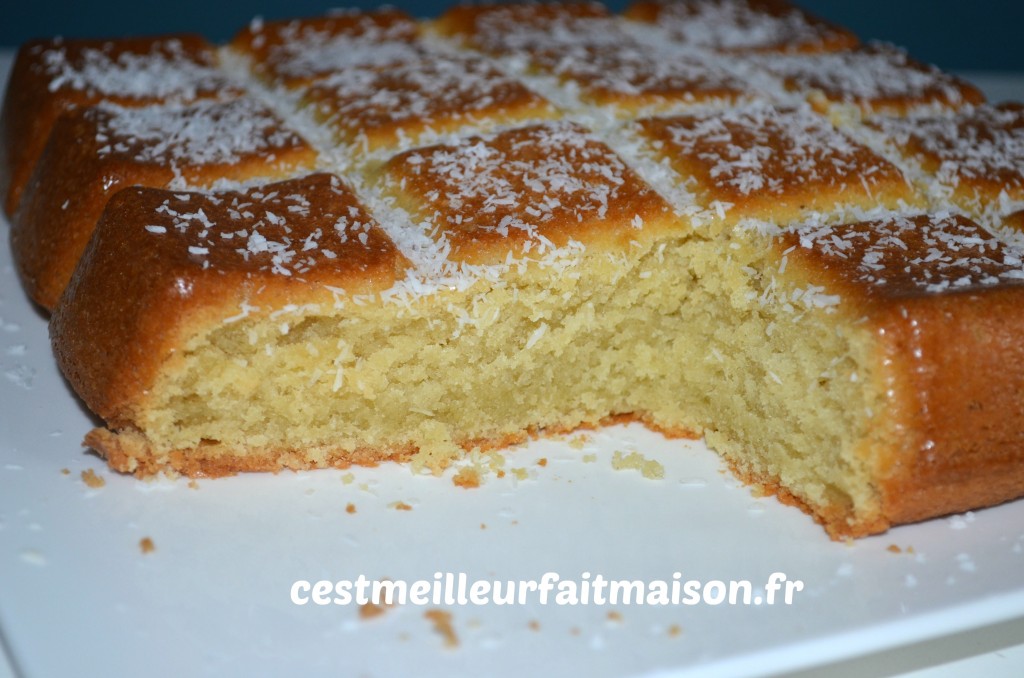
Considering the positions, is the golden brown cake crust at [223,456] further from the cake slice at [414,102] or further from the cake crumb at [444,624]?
the cake slice at [414,102]

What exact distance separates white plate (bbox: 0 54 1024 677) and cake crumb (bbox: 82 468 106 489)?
16 millimetres

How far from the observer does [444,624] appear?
94.5 inches

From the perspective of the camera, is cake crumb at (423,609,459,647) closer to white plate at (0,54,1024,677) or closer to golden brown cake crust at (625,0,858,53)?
white plate at (0,54,1024,677)

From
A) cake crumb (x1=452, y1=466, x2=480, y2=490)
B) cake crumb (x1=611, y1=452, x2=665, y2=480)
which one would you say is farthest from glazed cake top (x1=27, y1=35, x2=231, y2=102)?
cake crumb (x1=611, y1=452, x2=665, y2=480)

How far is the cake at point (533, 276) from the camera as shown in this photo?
8.87 ft

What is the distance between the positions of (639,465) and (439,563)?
68 centimetres

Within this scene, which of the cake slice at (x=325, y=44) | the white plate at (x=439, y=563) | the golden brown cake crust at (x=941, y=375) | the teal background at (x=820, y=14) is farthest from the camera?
the teal background at (x=820, y=14)

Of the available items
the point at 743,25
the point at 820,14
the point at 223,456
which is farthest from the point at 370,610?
the point at 820,14

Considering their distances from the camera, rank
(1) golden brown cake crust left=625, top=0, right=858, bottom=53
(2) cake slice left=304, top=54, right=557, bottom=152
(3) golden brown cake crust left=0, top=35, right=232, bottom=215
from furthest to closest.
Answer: (1) golden brown cake crust left=625, top=0, right=858, bottom=53, (3) golden brown cake crust left=0, top=35, right=232, bottom=215, (2) cake slice left=304, top=54, right=557, bottom=152

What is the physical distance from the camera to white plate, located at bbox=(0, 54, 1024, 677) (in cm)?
232

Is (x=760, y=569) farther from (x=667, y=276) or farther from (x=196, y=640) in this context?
(x=196, y=640)

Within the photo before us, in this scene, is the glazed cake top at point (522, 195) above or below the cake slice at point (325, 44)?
above

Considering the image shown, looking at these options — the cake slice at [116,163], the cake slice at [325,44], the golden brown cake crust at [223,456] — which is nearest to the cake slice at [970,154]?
the golden brown cake crust at [223,456]

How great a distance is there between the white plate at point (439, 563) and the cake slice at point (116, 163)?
1.57ft
